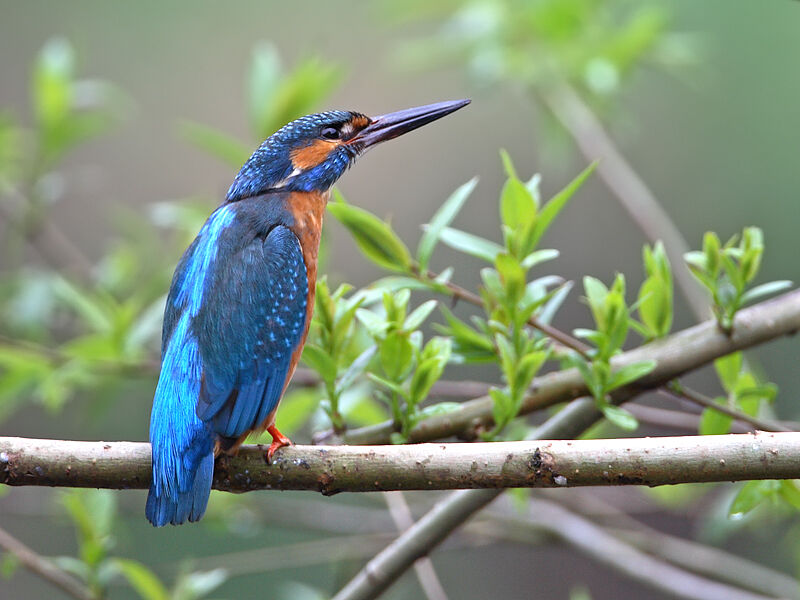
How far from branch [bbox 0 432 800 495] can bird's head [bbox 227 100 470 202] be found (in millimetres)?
881

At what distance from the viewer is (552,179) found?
4.97 metres

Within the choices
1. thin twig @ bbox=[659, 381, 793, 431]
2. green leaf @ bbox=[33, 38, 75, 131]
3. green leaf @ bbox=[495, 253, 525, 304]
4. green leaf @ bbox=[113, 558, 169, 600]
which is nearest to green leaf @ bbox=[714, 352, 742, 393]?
thin twig @ bbox=[659, 381, 793, 431]

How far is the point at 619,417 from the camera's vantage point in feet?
5.94

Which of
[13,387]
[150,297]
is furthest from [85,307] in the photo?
[150,297]

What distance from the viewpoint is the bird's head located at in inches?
92.7

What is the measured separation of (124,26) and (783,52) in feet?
12.1

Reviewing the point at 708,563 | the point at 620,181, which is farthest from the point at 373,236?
the point at 708,563

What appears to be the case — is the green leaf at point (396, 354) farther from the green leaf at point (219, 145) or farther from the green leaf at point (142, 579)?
the green leaf at point (219, 145)

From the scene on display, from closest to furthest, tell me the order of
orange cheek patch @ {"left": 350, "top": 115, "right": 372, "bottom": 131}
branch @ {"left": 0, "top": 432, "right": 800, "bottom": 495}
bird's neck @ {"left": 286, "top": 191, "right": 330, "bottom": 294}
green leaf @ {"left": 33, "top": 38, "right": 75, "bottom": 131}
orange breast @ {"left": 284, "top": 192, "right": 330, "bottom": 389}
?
branch @ {"left": 0, "top": 432, "right": 800, "bottom": 495} → orange breast @ {"left": 284, "top": 192, "right": 330, "bottom": 389} → bird's neck @ {"left": 286, "top": 191, "right": 330, "bottom": 294} → orange cheek patch @ {"left": 350, "top": 115, "right": 372, "bottom": 131} → green leaf @ {"left": 33, "top": 38, "right": 75, "bottom": 131}

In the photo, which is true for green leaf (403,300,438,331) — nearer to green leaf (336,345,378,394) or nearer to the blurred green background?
green leaf (336,345,378,394)

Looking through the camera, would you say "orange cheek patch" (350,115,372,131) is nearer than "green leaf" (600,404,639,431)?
No

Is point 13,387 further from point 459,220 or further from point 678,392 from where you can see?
point 459,220

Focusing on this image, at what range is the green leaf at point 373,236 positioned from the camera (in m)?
1.94

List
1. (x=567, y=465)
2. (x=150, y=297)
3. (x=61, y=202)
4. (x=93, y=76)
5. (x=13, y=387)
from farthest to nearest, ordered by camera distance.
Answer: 1. (x=93, y=76)
2. (x=61, y=202)
3. (x=150, y=297)
4. (x=13, y=387)
5. (x=567, y=465)
